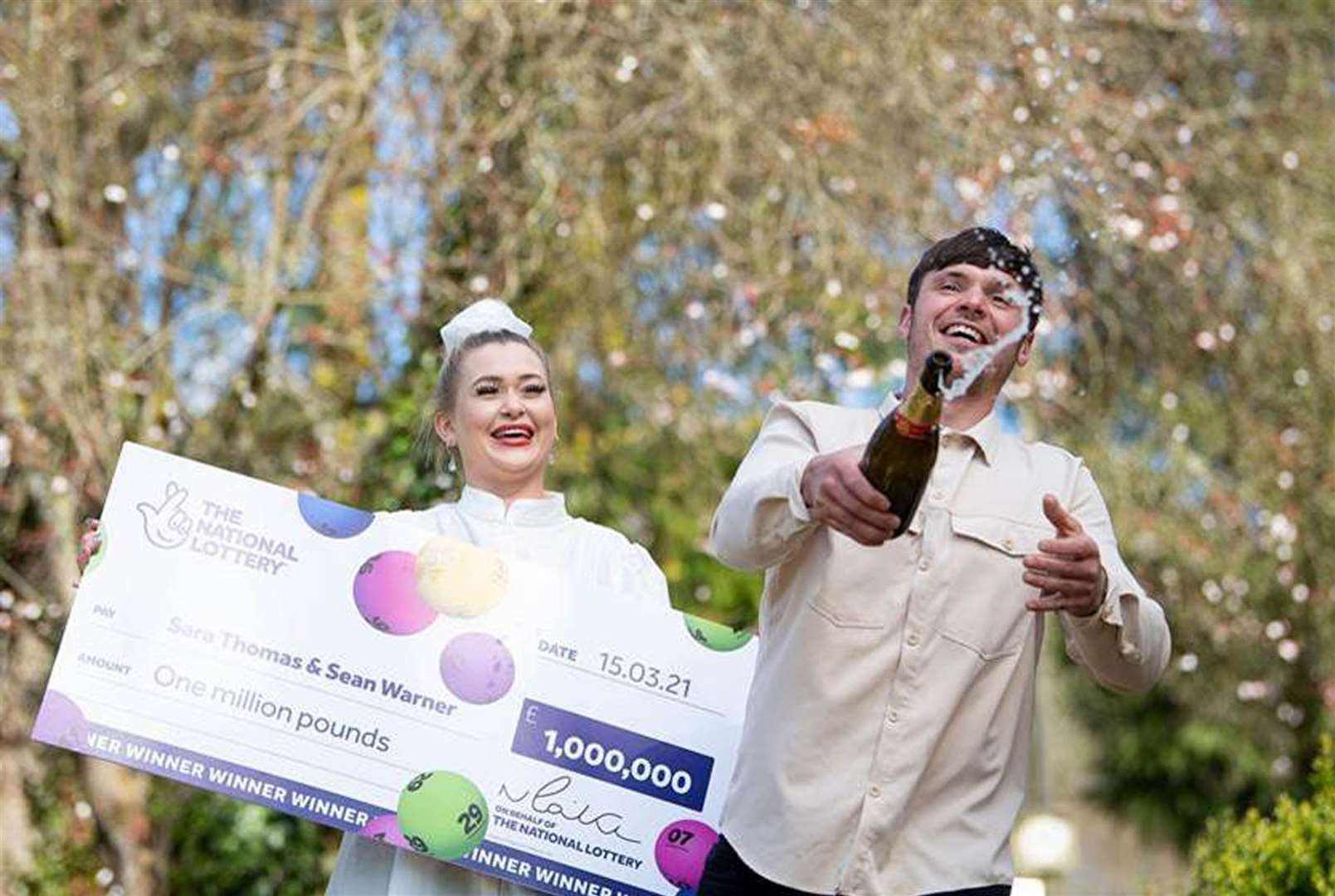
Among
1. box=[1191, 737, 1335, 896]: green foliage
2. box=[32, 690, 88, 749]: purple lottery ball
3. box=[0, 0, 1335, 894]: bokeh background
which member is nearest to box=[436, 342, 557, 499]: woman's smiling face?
box=[32, 690, 88, 749]: purple lottery ball

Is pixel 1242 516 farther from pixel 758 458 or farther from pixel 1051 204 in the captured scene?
pixel 758 458

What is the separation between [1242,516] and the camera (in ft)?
24.7

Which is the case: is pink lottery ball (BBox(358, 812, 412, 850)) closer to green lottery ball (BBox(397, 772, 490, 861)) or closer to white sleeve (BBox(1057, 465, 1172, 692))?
green lottery ball (BBox(397, 772, 490, 861))

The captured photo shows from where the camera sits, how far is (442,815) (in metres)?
3.46

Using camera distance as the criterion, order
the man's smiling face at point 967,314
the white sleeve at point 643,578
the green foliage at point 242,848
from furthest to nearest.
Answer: the green foliage at point 242,848 → the white sleeve at point 643,578 → the man's smiling face at point 967,314

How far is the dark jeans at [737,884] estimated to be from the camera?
2711mm

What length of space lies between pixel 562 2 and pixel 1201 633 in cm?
376

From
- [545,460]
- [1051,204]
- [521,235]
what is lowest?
[545,460]

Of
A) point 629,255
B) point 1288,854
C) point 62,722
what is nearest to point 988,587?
point 62,722

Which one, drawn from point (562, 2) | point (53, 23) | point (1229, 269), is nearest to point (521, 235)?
point (562, 2)

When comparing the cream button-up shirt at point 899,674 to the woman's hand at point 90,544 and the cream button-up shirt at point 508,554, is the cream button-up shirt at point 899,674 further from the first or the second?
the woman's hand at point 90,544
